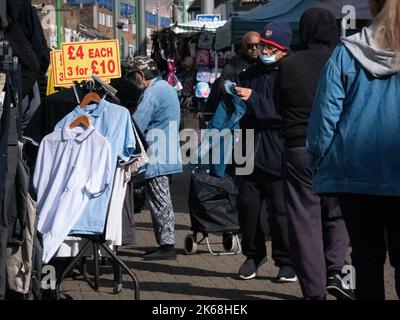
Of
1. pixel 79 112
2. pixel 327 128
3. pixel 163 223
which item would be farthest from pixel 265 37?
pixel 327 128

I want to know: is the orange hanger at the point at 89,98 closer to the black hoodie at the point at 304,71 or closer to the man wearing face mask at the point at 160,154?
the black hoodie at the point at 304,71

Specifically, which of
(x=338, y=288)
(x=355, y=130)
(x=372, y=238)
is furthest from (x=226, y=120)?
(x=372, y=238)

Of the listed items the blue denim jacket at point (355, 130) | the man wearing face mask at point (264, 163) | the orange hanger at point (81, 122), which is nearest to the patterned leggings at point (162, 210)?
the man wearing face mask at point (264, 163)

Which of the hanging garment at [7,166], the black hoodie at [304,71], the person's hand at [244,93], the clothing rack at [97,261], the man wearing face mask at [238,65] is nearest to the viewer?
the hanging garment at [7,166]

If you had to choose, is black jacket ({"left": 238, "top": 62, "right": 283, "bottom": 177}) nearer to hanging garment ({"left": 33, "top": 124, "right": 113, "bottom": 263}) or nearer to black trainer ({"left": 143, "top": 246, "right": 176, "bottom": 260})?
hanging garment ({"left": 33, "top": 124, "right": 113, "bottom": 263})

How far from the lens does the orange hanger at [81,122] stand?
276 inches

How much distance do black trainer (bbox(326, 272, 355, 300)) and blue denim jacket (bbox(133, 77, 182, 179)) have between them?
8.51 feet

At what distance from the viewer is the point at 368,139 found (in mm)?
4832

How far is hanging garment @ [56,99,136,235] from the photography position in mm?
6887

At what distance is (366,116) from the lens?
4840mm

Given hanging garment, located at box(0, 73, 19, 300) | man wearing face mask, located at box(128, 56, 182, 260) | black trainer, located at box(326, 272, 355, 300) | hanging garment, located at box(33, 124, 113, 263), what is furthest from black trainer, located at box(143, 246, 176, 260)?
hanging garment, located at box(0, 73, 19, 300)

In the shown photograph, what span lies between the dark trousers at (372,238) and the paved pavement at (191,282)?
7.72 feet
